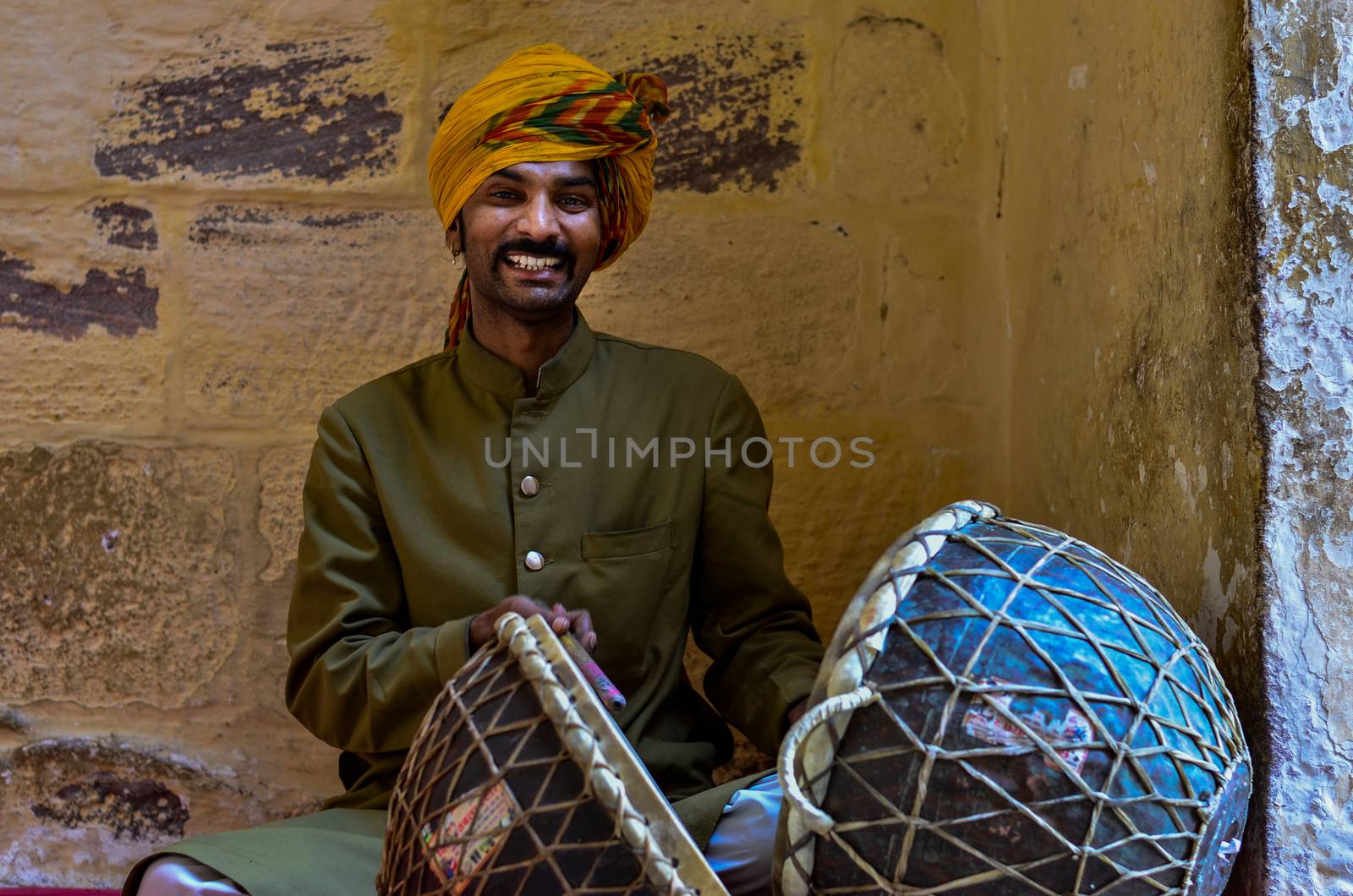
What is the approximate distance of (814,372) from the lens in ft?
8.61

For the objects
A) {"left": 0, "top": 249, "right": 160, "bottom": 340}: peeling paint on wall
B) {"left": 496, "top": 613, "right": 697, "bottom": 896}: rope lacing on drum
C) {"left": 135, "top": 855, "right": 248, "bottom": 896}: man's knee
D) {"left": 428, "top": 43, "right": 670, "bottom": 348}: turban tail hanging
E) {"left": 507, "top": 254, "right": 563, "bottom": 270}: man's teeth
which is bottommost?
{"left": 135, "top": 855, "right": 248, "bottom": 896}: man's knee

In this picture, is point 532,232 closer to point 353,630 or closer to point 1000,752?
point 353,630

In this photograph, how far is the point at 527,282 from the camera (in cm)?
196

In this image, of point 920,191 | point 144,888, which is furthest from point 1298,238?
point 144,888

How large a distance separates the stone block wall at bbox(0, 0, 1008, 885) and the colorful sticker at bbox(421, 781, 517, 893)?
4.49 ft

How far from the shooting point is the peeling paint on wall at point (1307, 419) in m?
1.50

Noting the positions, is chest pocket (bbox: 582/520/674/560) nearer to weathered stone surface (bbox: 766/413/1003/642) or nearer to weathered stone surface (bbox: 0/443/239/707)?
weathered stone surface (bbox: 766/413/1003/642)

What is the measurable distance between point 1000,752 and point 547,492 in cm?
93

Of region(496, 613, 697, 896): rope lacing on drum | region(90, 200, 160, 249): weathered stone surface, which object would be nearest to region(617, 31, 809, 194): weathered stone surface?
region(90, 200, 160, 249): weathered stone surface

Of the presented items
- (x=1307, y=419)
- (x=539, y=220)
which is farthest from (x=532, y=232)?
(x=1307, y=419)

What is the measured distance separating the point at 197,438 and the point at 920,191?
61.8 inches

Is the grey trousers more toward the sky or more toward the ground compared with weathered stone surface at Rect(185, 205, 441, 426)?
more toward the ground

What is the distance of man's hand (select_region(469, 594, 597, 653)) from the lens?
1534 millimetres

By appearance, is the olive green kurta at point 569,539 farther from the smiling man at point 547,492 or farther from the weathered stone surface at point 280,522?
the weathered stone surface at point 280,522
